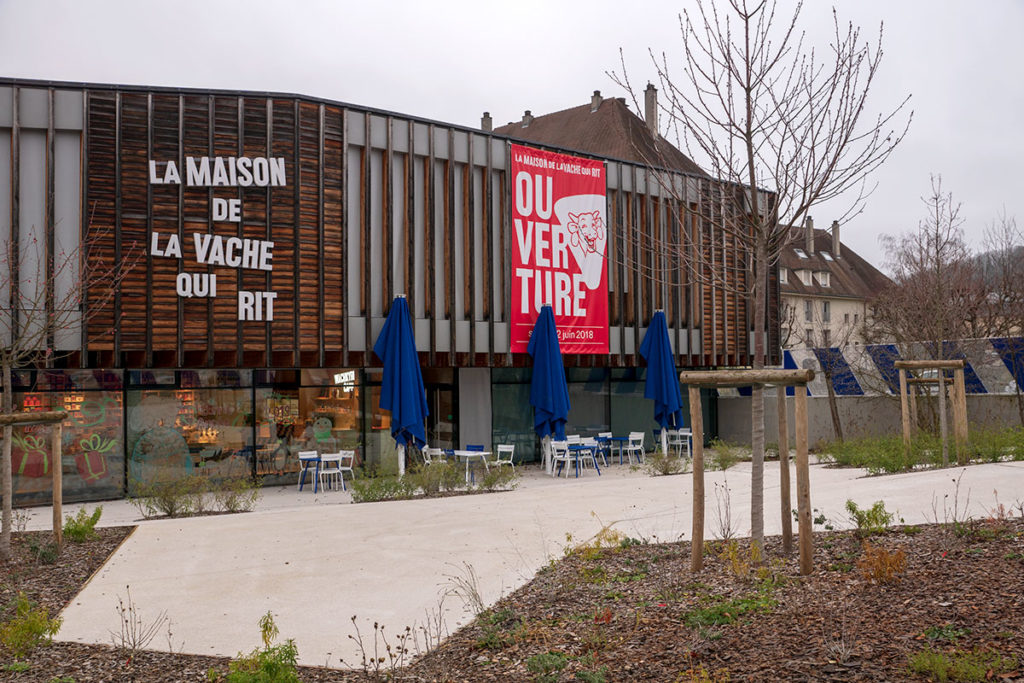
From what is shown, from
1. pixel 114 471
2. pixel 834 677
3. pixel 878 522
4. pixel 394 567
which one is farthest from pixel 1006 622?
pixel 114 471

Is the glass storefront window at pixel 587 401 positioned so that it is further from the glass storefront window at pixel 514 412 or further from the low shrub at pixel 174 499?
the low shrub at pixel 174 499

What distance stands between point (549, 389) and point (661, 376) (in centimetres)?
345

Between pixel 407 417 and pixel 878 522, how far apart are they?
981cm

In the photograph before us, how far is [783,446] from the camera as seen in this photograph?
598 centimetres

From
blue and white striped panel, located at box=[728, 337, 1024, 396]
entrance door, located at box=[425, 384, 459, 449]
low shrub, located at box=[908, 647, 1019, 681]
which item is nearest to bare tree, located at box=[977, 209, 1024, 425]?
blue and white striped panel, located at box=[728, 337, 1024, 396]

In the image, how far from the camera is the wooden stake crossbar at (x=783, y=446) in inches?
227

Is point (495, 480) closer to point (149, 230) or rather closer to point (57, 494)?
point (57, 494)

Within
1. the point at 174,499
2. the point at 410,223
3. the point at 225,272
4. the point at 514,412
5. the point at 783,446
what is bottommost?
the point at 174,499

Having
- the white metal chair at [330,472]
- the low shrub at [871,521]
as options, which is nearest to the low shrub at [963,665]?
the low shrub at [871,521]

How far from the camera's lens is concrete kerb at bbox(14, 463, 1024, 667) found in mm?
6340

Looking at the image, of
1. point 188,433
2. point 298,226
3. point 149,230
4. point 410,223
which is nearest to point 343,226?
point 298,226

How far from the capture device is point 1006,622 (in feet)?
14.9

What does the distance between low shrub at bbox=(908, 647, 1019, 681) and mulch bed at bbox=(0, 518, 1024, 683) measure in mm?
43

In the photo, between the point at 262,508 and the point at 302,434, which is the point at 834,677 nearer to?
the point at 262,508
